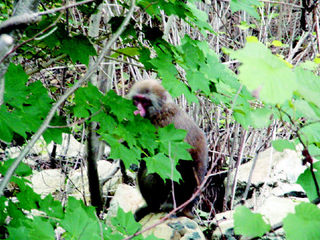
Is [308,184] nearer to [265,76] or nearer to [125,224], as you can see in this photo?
[265,76]

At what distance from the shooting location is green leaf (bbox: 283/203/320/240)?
0.90 metres

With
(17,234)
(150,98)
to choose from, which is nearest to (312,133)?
(17,234)

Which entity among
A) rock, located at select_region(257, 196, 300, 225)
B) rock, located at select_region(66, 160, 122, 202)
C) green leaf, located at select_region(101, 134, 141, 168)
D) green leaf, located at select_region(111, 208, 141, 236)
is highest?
green leaf, located at select_region(101, 134, 141, 168)

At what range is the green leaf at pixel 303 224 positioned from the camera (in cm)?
90

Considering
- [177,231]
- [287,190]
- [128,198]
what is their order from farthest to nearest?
[128,198] → [287,190] → [177,231]

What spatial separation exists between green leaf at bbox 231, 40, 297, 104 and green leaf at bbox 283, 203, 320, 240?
1.07 ft

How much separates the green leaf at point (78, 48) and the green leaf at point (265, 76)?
1560mm

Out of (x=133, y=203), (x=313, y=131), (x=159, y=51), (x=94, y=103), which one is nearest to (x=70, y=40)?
(x=94, y=103)

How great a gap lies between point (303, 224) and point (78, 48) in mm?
1755

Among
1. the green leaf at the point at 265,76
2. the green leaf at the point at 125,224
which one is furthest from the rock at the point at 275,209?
the green leaf at the point at 265,76

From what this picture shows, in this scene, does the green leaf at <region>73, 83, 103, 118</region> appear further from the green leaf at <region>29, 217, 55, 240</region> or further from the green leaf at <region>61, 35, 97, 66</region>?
the green leaf at <region>29, 217, 55, 240</region>

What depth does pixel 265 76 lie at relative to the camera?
2.72ft

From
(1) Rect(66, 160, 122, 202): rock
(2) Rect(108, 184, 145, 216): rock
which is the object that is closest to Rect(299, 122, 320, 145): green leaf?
(2) Rect(108, 184, 145, 216): rock

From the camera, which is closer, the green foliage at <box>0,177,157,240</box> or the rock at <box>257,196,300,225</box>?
the green foliage at <box>0,177,157,240</box>
